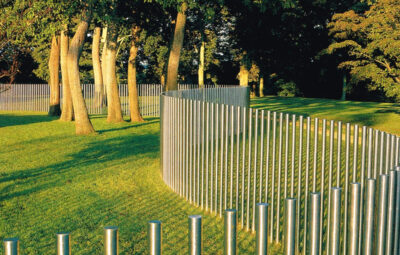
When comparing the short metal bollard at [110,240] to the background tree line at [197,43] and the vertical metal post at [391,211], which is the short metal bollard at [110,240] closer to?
the vertical metal post at [391,211]

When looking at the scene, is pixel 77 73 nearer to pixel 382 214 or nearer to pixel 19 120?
pixel 19 120

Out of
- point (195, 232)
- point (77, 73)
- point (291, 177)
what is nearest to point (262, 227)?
point (195, 232)

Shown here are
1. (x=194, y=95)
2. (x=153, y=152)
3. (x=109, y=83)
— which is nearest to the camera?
(x=194, y=95)

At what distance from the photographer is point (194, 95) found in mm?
14305

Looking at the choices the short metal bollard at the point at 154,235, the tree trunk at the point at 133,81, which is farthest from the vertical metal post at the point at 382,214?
the tree trunk at the point at 133,81

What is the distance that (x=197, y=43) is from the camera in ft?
205

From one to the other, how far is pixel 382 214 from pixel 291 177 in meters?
2.68

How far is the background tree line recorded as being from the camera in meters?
19.5

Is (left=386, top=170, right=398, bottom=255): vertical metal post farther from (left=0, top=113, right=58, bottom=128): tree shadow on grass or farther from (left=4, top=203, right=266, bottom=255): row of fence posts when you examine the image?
(left=0, top=113, right=58, bottom=128): tree shadow on grass

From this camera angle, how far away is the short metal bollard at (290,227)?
333 cm

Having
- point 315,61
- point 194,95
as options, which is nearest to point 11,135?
point 194,95

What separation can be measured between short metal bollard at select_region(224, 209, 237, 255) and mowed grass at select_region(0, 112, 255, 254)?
315 centimetres

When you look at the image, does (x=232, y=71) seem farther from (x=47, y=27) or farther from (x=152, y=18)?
(x=47, y=27)

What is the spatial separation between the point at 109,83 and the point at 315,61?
119 feet
